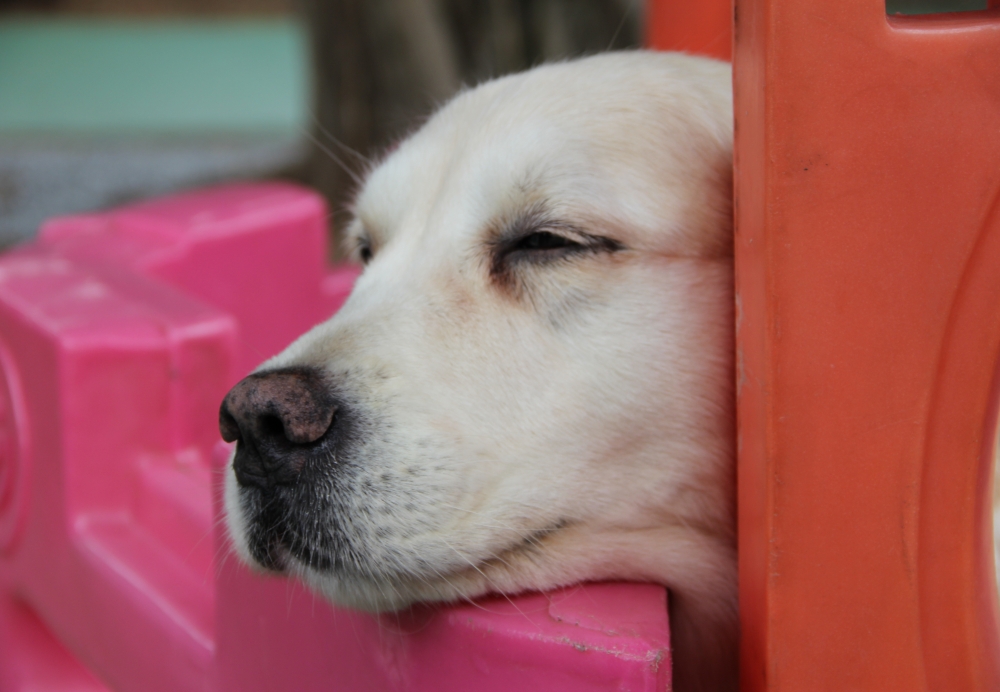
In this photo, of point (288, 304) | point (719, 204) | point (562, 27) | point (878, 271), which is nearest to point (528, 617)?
point (878, 271)

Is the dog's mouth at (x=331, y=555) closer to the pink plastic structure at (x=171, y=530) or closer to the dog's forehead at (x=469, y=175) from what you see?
the pink plastic structure at (x=171, y=530)

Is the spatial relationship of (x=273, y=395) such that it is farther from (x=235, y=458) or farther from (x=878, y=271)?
(x=878, y=271)

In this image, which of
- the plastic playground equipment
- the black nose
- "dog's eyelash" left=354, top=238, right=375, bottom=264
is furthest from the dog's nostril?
"dog's eyelash" left=354, top=238, right=375, bottom=264

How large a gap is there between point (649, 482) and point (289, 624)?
0.66 meters

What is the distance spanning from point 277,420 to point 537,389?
44cm

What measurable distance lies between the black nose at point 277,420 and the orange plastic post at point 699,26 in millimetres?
1848

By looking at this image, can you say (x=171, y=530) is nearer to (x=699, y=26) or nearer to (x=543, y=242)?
(x=543, y=242)

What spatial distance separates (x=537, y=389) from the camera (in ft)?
5.28

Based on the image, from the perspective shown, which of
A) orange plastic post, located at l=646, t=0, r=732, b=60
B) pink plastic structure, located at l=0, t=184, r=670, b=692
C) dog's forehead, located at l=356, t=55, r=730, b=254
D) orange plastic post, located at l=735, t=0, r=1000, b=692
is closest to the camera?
orange plastic post, located at l=735, t=0, r=1000, b=692

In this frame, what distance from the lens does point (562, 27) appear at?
20.1 ft

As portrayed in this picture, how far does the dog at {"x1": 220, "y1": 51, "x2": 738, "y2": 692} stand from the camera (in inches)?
57.7

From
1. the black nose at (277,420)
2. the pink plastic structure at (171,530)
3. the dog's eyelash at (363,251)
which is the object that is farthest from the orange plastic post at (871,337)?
the dog's eyelash at (363,251)

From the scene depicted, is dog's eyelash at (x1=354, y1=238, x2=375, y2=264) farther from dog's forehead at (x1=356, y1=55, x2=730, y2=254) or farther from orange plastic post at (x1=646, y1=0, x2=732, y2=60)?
orange plastic post at (x1=646, y1=0, x2=732, y2=60)

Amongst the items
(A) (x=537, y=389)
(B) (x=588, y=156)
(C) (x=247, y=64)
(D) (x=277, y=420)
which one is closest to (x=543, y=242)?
(B) (x=588, y=156)
